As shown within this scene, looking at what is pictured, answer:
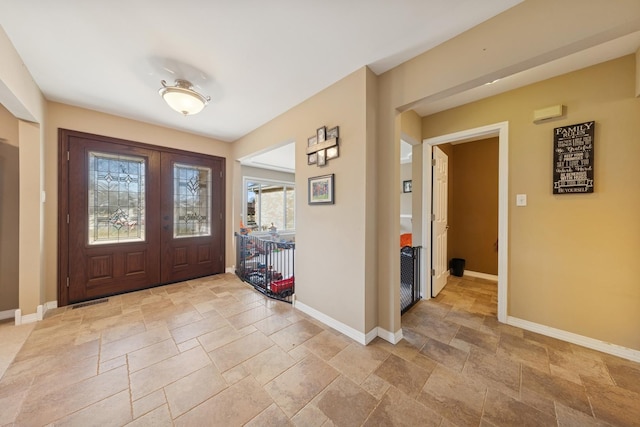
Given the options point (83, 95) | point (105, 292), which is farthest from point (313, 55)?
point (105, 292)

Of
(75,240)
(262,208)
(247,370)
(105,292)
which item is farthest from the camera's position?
(262,208)

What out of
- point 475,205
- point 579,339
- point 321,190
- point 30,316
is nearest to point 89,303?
point 30,316

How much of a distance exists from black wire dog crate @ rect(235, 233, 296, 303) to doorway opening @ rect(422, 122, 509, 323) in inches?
74.9

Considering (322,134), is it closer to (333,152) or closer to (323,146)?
(323,146)

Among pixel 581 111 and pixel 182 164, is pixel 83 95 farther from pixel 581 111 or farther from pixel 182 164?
pixel 581 111

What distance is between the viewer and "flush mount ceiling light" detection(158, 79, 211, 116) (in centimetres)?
209

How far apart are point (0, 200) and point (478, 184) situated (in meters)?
6.59

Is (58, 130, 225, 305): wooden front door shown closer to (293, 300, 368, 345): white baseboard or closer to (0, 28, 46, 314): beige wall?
(0, 28, 46, 314): beige wall

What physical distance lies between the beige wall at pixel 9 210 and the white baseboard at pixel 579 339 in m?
5.56

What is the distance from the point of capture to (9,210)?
2.46 meters

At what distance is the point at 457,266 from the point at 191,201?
487 cm

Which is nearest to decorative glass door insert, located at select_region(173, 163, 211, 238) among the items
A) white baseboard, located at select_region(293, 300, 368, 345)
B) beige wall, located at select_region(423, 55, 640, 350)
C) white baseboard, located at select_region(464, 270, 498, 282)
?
white baseboard, located at select_region(293, 300, 368, 345)

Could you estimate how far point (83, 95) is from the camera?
101 inches

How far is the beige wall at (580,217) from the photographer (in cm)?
185
